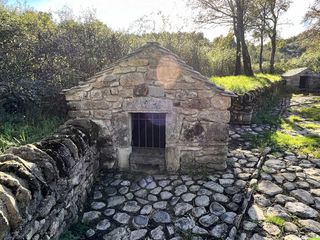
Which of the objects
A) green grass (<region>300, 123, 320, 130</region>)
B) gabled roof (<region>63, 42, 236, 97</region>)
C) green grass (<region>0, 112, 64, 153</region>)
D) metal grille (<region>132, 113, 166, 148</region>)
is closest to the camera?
green grass (<region>0, 112, 64, 153</region>)

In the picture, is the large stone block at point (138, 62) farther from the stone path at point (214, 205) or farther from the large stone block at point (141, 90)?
the stone path at point (214, 205)

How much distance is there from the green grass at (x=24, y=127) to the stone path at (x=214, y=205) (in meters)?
1.60

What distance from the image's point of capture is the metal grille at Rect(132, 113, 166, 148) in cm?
605

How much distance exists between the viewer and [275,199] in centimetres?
482

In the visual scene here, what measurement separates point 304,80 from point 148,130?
21182 mm

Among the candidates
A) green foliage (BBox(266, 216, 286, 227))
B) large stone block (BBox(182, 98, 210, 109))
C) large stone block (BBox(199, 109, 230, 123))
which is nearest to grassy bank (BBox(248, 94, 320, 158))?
large stone block (BBox(199, 109, 230, 123))

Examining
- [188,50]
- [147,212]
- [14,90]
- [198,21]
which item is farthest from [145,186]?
[198,21]

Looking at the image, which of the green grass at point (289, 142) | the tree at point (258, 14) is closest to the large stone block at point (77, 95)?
the green grass at point (289, 142)

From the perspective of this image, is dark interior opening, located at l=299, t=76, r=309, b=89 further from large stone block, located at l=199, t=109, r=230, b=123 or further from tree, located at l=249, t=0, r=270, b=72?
large stone block, located at l=199, t=109, r=230, b=123

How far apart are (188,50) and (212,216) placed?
11443 mm

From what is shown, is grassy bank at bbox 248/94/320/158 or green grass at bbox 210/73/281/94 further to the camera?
green grass at bbox 210/73/281/94

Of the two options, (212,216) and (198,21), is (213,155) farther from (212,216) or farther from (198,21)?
(198,21)

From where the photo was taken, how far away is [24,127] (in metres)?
5.62

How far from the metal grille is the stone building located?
9cm
